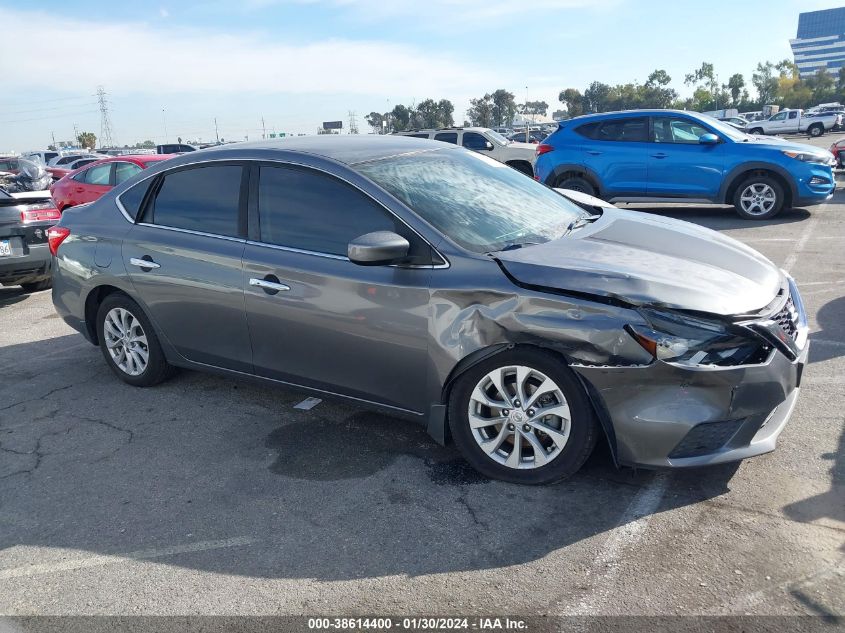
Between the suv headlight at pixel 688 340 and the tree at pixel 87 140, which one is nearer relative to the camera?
the suv headlight at pixel 688 340

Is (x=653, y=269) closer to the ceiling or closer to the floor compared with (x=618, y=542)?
closer to the ceiling

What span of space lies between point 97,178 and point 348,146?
33.8ft

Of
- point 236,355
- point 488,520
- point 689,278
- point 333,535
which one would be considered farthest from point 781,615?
point 236,355

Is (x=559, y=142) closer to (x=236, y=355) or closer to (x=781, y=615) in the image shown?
(x=236, y=355)

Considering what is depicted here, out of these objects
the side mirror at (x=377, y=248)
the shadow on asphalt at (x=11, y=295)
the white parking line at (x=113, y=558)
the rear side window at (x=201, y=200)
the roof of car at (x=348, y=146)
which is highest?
the roof of car at (x=348, y=146)

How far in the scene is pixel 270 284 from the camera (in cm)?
405

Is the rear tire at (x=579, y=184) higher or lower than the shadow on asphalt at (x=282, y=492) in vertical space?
higher

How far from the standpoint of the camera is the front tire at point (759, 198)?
10.8 metres

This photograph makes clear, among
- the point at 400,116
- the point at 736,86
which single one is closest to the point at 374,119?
the point at 400,116

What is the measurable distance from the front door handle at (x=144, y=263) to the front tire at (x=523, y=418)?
7.60 feet

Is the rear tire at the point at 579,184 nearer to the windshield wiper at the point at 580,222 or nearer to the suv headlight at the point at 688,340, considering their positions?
the windshield wiper at the point at 580,222

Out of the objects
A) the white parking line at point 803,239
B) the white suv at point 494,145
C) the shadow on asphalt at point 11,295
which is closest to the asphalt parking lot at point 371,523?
the white parking line at point 803,239

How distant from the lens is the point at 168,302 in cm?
461

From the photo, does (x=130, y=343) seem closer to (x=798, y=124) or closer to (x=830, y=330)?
(x=830, y=330)
